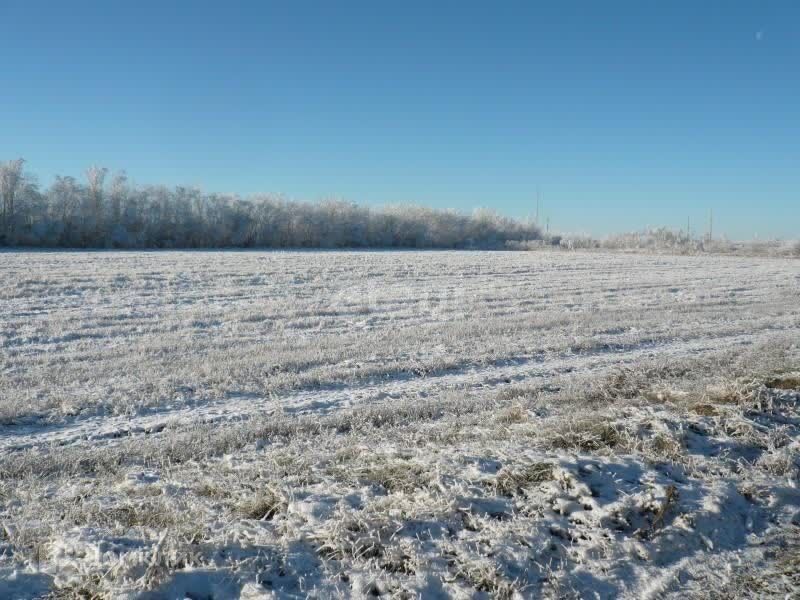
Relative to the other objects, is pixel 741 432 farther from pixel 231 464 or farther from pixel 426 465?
pixel 231 464

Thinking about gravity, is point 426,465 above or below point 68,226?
below

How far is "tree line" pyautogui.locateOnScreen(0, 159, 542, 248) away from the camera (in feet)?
194

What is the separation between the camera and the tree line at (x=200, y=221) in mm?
59219

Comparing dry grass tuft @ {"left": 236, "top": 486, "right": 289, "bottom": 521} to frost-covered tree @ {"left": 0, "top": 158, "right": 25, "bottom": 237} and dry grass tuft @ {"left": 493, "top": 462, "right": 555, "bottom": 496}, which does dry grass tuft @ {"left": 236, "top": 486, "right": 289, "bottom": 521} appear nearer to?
dry grass tuft @ {"left": 493, "top": 462, "right": 555, "bottom": 496}

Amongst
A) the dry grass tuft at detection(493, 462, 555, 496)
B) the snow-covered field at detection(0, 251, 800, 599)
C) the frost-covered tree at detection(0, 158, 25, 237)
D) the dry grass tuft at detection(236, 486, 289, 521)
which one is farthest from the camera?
the frost-covered tree at detection(0, 158, 25, 237)

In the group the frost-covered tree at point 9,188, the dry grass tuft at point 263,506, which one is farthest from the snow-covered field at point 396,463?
the frost-covered tree at point 9,188

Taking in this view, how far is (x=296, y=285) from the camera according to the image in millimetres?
22359

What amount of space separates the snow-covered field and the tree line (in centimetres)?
5719

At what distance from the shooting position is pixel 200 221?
232ft

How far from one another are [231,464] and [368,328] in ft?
25.8

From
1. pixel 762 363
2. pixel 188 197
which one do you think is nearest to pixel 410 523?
pixel 762 363

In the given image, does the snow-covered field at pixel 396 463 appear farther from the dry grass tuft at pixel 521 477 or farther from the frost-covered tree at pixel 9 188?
the frost-covered tree at pixel 9 188

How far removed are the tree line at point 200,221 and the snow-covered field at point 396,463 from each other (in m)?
57.2

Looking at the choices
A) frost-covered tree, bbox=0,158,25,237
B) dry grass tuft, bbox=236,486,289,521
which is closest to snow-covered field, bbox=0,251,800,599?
dry grass tuft, bbox=236,486,289,521
